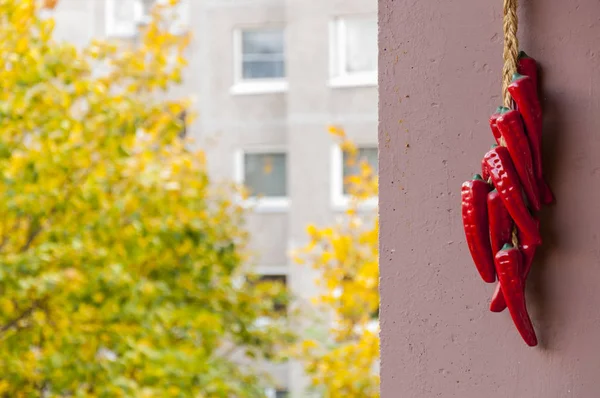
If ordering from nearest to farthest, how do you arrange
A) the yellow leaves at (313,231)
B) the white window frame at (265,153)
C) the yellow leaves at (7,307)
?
the yellow leaves at (7,307)
the yellow leaves at (313,231)
the white window frame at (265,153)

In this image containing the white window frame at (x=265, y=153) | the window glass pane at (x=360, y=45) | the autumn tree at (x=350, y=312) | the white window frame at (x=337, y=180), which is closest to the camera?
the autumn tree at (x=350, y=312)

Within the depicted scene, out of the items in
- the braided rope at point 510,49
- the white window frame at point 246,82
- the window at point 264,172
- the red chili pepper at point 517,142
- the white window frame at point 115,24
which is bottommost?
the window at point 264,172

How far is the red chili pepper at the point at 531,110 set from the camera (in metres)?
0.56

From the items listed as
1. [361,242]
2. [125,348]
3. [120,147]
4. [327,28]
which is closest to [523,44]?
[120,147]

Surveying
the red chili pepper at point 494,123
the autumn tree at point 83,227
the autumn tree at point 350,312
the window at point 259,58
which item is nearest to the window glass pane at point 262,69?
the window at point 259,58

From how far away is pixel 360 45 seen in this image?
5641mm

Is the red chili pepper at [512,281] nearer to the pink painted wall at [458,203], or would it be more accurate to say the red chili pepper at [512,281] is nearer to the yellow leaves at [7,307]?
the pink painted wall at [458,203]

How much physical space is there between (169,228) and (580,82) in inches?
93.4

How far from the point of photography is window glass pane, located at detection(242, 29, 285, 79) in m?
6.08


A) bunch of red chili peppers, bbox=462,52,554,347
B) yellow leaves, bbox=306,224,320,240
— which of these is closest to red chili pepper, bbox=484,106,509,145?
bunch of red chili peppers, bbox=462,52,554,347

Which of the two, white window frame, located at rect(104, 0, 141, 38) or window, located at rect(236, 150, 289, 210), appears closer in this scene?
white window frame, located at rect(104, 0, 141, 38)

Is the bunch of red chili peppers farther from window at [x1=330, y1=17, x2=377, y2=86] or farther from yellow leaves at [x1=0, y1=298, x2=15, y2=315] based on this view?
window at [x1=330, y1=17, x2=377, y2=86]

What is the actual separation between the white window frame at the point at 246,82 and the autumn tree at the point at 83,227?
2.97 m

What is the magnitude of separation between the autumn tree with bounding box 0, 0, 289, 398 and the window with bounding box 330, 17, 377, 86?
280 cm
